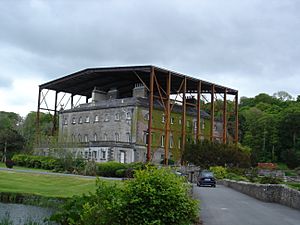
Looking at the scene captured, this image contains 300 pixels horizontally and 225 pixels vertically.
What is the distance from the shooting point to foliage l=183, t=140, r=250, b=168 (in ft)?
→ 191

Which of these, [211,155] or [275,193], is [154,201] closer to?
[275,193]

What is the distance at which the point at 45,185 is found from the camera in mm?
34875

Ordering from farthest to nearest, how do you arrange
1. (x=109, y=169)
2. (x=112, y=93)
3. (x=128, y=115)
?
(x=112, y=93) < (x=128, y=115) < (x=109, y=169)

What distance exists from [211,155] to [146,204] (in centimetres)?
4958

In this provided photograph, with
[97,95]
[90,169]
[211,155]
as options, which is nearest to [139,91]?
[97,95]

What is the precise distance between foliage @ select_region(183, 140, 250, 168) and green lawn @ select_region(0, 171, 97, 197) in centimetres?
2311

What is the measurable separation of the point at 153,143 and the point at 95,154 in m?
10.5

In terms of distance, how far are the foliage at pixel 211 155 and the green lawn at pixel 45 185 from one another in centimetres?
2311

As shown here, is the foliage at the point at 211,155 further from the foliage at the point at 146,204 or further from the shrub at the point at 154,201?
the shrub at the point at 154,201

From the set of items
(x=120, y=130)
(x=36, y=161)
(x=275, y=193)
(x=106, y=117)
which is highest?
(x=106, y=117)

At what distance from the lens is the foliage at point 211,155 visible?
5834cm

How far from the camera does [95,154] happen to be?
68188mm

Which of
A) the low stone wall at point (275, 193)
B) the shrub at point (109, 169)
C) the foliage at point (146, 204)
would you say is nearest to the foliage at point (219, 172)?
the shrub at point (109, 169)

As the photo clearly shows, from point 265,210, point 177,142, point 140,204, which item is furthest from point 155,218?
point 177,142
